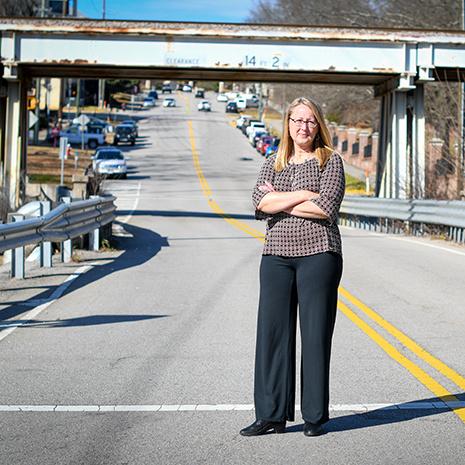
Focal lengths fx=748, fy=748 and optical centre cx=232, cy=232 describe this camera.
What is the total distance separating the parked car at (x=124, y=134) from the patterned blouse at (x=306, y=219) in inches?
2434

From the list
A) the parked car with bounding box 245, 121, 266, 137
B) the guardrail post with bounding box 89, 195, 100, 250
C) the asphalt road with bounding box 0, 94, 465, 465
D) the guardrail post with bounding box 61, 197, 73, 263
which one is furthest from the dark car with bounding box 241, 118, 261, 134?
the guardrail post with bounding box 61, 197, 73, 263

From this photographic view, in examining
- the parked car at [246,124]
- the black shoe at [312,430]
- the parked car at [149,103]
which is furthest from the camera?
the parked car at [149,103]

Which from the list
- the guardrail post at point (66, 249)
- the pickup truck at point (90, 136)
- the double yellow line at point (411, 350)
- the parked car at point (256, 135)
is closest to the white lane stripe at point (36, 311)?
the guardrail post at point (66, 249)

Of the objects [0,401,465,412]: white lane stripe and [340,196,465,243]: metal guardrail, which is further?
[340,196,465,243]: metal guardrail

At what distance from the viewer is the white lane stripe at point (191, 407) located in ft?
16.3

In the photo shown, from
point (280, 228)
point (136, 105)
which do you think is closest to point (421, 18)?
point (280, 228)

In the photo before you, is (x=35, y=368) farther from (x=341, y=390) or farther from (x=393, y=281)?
(x=393, y=281)

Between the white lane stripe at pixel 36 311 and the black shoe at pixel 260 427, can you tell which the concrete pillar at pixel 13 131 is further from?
the black shoe at pixel 260 427

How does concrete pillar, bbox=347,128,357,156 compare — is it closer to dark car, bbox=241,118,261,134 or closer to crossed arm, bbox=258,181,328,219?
dark car, bbox=241,118,261,134

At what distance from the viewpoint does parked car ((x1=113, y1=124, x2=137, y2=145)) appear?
65.1 metres

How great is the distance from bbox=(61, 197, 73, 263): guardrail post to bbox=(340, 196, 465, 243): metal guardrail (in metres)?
8.07

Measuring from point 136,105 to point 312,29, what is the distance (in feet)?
308

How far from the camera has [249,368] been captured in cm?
608

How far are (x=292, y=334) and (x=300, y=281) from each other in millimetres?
330
